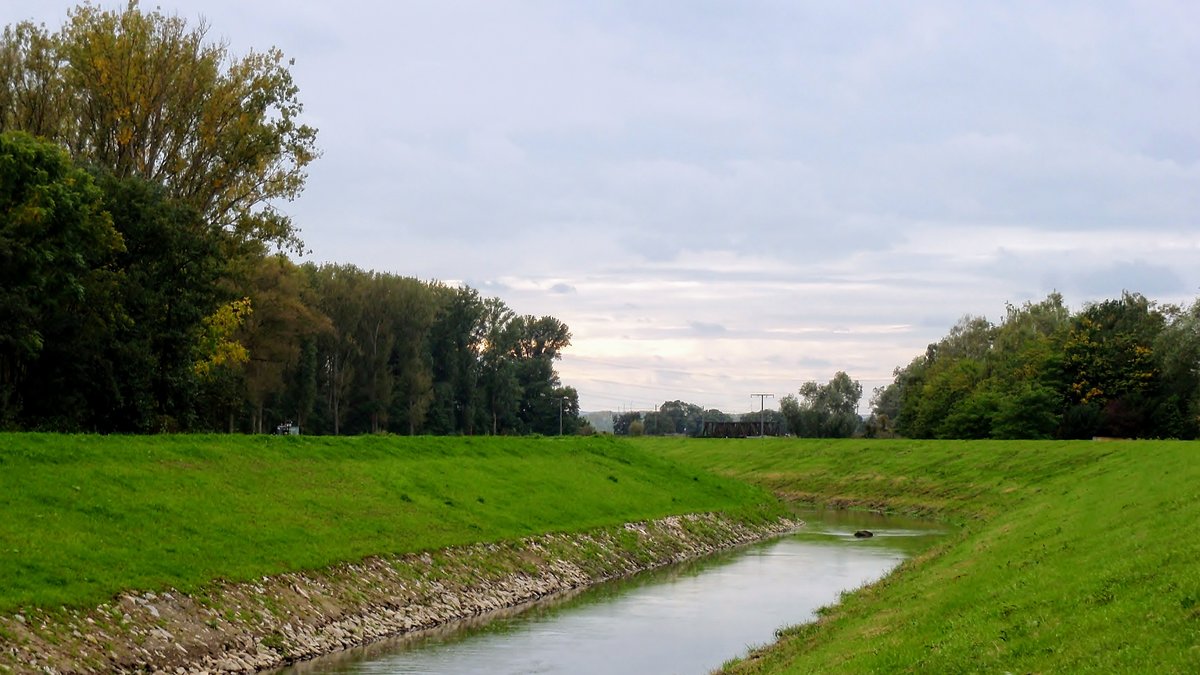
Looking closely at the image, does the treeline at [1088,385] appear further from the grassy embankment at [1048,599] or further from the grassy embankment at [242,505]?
the grassy embankment at [242,505]

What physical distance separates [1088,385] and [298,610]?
97.0 m

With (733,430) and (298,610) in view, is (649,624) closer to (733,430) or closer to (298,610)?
(298,610)

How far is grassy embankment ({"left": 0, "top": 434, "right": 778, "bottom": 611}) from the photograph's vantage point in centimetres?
2516

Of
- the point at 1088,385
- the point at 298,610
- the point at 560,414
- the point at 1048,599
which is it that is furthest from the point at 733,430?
the point at 1048,599

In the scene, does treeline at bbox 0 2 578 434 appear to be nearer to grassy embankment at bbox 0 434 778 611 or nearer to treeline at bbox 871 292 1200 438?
grassy embankment at bbox 0 434 778 611

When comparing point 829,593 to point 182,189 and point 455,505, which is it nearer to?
point 455,505

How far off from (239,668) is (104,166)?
127 ft

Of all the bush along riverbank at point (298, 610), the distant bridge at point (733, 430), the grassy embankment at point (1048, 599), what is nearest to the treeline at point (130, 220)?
the bush along riverbank at point (298, 610)

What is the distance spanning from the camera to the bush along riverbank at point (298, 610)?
21516mm

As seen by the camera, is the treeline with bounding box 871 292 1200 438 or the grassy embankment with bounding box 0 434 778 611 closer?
the grassy embankment with bounding box 0 434 778 611

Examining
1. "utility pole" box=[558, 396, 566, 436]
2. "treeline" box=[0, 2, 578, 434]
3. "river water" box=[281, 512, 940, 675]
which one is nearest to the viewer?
"river water" box=[281, 512, 940, 675]

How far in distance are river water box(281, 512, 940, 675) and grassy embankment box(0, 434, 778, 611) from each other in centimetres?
382

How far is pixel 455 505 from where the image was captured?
4394cm

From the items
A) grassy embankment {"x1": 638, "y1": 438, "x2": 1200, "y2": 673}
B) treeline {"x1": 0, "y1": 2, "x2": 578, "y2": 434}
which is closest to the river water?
grassy embankment {"x1": 638, "y1": 438, "x2": 1200, "y2": 673}
